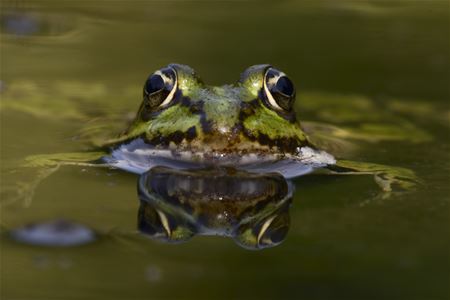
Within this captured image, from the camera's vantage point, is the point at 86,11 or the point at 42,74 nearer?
the point at 42,74

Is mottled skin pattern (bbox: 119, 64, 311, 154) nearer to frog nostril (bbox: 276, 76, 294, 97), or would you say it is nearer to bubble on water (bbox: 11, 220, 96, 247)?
frog nostril (bbox: 276, 76, 294, 97)

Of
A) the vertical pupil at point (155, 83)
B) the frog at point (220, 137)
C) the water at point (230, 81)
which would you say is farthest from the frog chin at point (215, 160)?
the vertical pupil at point (155, 83)

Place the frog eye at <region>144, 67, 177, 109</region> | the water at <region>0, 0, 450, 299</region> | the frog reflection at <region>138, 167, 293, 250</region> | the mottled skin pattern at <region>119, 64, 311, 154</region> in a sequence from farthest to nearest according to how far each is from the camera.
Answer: the frog eye at <region>144, 67, 177, 109</region> < the mottled skin pattern at <region>119, 64, 311, 154</region> < the frog reflection at <region>138, 167, 293, 250</region> < the water at <region>0, 0, 450, 299</region>

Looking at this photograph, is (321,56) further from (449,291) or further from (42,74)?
(449,291)

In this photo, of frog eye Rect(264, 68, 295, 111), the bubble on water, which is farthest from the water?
frog eye Rect(264, 68, 295, 111)

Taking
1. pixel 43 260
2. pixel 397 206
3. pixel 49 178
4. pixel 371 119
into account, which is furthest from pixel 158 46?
pixel 43 260

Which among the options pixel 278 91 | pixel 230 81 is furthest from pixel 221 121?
pixel 230 81

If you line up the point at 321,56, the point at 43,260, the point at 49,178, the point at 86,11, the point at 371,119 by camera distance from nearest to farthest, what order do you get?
the point at 43,260, the point at 49,178, the point at 371,119, the point at 321,56, the point at 86,11
